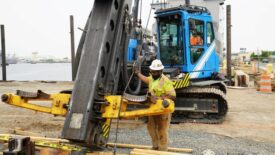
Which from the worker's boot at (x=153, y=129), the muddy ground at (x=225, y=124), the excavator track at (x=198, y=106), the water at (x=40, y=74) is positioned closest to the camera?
the worker's boot at (x=153, y=129)

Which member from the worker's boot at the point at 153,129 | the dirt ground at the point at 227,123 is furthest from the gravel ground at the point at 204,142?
the worker's boot at the point at 153,129

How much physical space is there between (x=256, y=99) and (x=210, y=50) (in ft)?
18.3

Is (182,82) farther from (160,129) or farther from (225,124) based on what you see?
(160,129)

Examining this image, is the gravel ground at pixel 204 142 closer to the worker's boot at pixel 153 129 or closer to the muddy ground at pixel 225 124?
the muddy ground at pixel 225 124

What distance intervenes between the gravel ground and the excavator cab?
2214 mm

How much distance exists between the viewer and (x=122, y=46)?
4.82 m

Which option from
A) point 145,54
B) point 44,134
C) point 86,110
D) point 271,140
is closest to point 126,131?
point 44,134

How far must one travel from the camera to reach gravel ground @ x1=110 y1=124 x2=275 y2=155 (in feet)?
21.1

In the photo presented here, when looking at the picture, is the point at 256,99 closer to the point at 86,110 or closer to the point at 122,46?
the point at 122,46

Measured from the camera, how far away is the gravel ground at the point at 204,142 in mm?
6425

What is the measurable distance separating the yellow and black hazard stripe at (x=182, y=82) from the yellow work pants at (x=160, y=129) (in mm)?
2992

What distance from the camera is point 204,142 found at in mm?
7000

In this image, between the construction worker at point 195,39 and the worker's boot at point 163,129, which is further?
the construction worker at point 195,39

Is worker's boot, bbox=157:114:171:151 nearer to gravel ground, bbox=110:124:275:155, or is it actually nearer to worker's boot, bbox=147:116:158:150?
worker's boot, bbox=147:116:158:150
